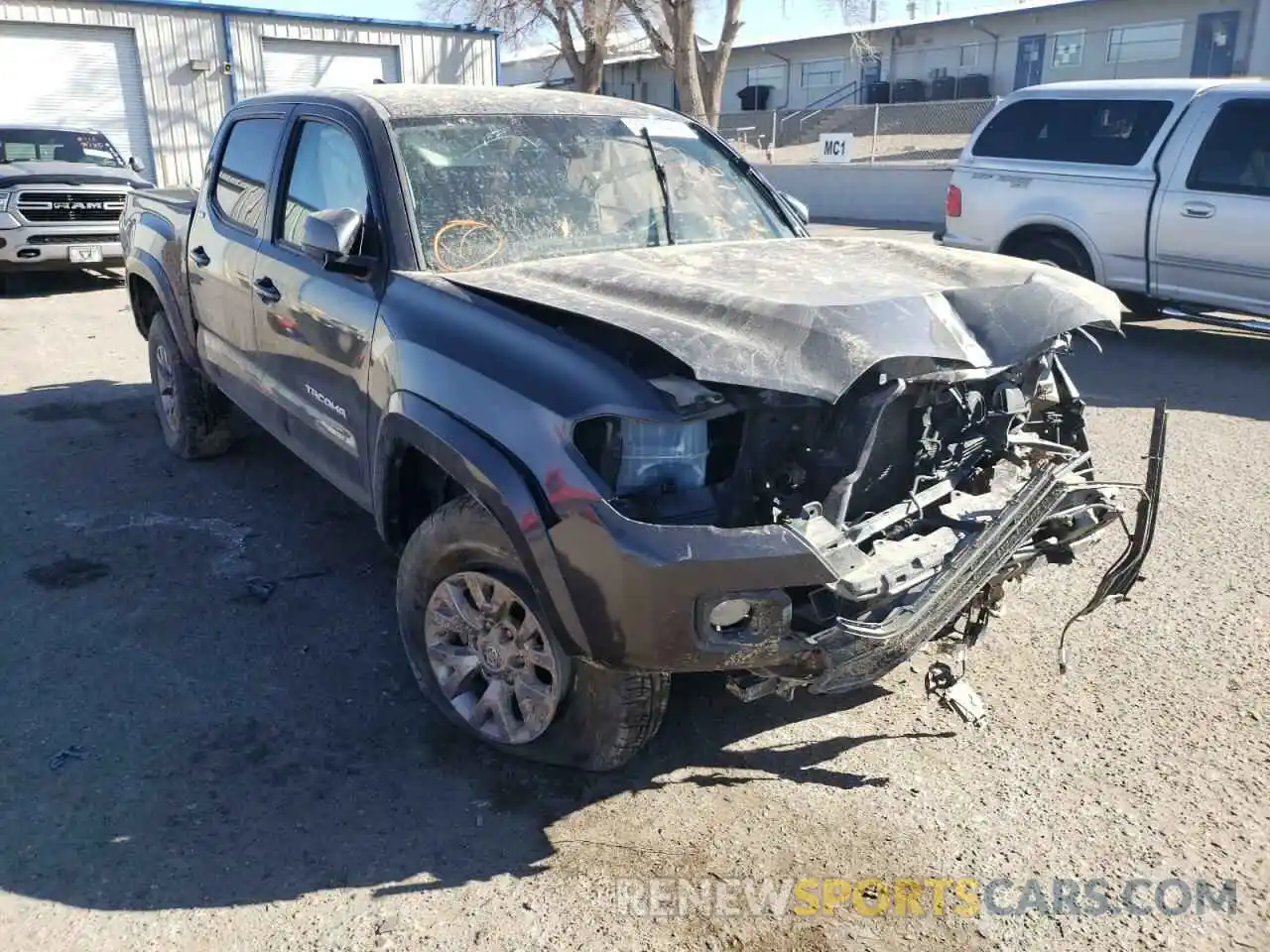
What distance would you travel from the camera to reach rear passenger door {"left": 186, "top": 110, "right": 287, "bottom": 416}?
452 cm

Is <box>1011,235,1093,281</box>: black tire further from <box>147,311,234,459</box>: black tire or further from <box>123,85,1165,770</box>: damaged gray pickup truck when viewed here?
<box>147,311,234,459</box>: black tire

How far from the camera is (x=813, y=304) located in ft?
9.28

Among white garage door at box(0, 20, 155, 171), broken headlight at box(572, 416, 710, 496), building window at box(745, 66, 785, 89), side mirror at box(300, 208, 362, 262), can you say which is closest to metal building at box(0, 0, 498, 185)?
white garage door at box(0, 20, 155, 171)

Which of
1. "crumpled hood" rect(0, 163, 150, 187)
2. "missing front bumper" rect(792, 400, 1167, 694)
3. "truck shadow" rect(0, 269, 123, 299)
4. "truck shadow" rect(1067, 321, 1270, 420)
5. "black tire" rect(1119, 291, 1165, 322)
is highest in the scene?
"crumpled hood" rect(0, 163, 150, 187)

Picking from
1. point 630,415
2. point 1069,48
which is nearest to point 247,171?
point 630,415

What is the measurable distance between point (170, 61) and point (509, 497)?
23.4 m

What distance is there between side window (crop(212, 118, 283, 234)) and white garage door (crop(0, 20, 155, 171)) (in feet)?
62.3

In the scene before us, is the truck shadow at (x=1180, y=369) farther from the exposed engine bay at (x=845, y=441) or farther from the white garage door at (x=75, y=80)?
the white garage door at (x=75, y=80)

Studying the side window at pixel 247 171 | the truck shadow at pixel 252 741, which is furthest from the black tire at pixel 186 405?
the side window at pixel 247 171

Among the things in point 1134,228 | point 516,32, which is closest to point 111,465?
point 1134,228

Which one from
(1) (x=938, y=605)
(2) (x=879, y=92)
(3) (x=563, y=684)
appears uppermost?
(2) (x=879, y=92)

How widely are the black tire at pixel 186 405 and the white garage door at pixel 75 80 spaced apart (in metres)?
18.1

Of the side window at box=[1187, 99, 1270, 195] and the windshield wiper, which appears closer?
the windshield wiper

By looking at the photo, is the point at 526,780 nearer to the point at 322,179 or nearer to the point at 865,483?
the point at 865,483
